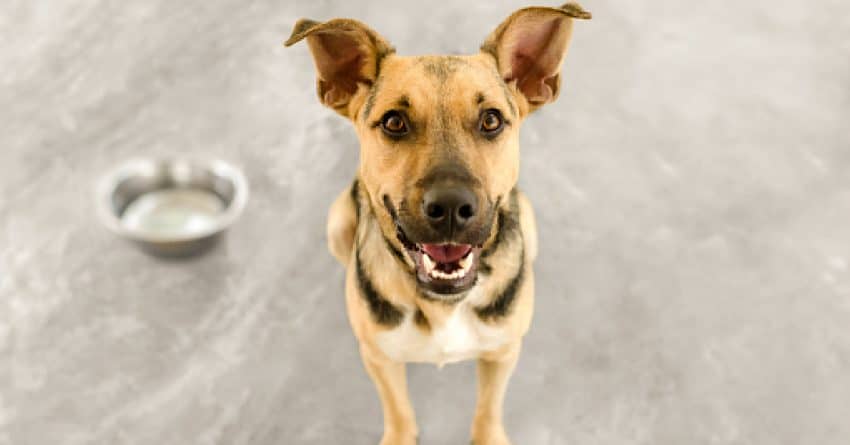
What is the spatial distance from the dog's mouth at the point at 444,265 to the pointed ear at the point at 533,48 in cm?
70

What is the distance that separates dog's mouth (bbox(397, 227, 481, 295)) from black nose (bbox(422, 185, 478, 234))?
10.5 inches

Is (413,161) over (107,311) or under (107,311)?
over

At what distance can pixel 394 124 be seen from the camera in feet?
10.4

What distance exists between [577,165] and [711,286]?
1131 millimetres

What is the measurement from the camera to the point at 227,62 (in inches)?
241

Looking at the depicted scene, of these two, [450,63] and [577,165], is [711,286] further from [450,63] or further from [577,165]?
[450,63]

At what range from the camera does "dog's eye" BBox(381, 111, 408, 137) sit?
10.3ft

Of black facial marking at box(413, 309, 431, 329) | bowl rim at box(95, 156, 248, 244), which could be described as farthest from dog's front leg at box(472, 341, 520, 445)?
bowl rim at box(95, 156, 248, 244)

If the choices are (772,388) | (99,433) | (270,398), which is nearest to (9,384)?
(99,433)

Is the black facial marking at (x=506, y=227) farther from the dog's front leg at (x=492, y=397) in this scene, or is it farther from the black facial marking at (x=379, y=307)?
the dog's front leg at (x=492, y=397)

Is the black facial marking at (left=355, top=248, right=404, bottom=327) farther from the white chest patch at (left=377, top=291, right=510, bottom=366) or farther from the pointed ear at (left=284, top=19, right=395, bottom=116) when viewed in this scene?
the pointed ear at (left=284, top=19, right=395, bottom=116)

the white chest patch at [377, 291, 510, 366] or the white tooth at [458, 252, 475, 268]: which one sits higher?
the white tooth at [458, 252, 475, 268]

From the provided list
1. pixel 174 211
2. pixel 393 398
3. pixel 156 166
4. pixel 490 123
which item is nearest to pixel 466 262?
pixel 490 123

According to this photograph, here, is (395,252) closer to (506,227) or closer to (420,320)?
(420,320)
